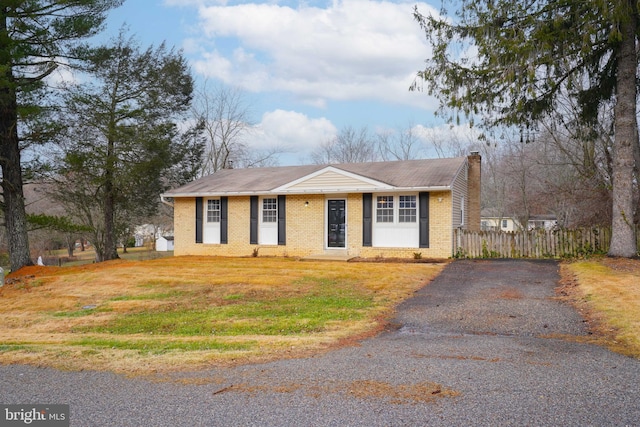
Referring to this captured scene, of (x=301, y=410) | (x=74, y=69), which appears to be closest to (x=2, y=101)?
(x=74, y=69)

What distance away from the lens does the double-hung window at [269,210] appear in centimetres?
1823

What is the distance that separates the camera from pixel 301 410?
364cm

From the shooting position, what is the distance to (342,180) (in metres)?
16.9

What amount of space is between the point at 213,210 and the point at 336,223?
5240mm

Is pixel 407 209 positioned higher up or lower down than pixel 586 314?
higher up

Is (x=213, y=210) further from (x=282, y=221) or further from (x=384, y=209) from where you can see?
(x=384, y=209)

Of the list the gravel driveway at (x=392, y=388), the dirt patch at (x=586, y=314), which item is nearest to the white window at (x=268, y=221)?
the dirt patch at (x=586, y=314)

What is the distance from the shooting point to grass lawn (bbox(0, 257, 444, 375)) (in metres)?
5.53

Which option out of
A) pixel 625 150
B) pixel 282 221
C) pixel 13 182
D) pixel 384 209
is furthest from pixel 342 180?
pixel 13 182

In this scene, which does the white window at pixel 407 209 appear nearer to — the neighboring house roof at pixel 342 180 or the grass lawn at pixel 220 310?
the neighboring house roof at pixel 342 180

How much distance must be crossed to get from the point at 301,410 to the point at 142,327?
15.2ft

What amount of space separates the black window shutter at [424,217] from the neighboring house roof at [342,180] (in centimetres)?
45

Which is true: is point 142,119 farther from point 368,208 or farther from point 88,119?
point 368,208

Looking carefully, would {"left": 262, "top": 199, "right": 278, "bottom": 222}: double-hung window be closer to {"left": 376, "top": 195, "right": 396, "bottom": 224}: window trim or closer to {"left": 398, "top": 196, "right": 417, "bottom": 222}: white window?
{"left": 376, "top": 195, "right": 396, "bottom": 224}: window trim
